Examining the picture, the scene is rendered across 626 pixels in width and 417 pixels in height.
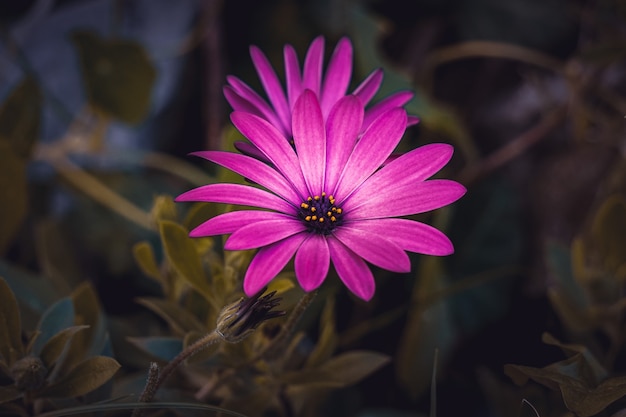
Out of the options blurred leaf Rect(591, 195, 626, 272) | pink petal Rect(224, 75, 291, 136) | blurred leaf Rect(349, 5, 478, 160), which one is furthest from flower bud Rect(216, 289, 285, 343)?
blurred leaf Rect(349, 5, 478, 160)

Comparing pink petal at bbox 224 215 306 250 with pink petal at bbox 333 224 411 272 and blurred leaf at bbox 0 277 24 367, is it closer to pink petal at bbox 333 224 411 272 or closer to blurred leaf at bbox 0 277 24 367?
pink petal at bbox 333 224 411 272

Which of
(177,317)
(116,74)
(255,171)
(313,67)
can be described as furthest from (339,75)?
(116,74)

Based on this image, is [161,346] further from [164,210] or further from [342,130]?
[342,130]

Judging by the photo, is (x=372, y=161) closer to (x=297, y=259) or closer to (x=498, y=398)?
(x=297, y=259)

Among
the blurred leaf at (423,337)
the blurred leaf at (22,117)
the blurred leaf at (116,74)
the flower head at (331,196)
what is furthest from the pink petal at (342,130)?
the blurred leaf at (116,74)

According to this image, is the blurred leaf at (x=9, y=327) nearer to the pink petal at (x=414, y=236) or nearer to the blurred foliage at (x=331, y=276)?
the blurred foliage at (x=331, y=276)

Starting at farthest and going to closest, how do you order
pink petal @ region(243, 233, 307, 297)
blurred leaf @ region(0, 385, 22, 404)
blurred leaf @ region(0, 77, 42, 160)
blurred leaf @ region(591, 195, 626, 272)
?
blurred leaf @ region(0, 77, 42, 160)
blurred leaf @ region(591, 195, 626, 272)
blurred leaf @ region(0, 385, 22, 404)
pink petal @ region(243, 233, 307, 297)

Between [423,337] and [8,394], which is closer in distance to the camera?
[8,394]
